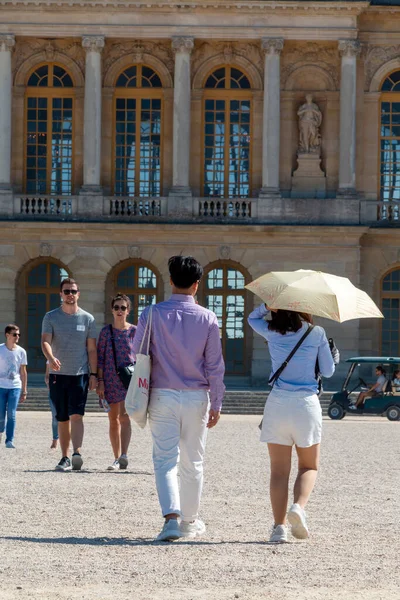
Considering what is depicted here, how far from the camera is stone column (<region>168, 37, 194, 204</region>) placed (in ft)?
136

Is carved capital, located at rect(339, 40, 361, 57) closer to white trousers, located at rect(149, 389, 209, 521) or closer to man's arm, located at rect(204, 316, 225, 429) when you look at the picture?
man's arm, located at rect(204, 316, 225, 429)

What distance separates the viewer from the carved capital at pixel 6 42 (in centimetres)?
4144

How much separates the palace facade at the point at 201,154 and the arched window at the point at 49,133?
43 millimetres

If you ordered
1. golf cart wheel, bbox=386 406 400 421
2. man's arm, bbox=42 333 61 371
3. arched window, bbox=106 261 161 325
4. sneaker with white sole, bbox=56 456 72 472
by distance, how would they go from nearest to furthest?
man's arm, bbox=42 333 61 371, sneaker with white sole, bbox=56 456 72 472, golf cart wheel, bbox=386 406 400 421, arched window, bbox=106 261 161 325

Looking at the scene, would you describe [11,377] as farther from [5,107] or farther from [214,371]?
[5,107]

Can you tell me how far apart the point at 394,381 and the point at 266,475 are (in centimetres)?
1822

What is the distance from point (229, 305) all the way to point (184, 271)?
31304 millimetres

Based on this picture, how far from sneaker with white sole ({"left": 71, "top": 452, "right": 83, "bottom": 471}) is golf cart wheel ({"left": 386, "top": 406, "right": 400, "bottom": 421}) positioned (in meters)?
17.5

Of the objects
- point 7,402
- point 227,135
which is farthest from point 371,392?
point 7,402

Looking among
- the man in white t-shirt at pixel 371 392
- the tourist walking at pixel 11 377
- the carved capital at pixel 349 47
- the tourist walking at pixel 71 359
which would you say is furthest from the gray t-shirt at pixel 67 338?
the carved capital at pixel 349 47

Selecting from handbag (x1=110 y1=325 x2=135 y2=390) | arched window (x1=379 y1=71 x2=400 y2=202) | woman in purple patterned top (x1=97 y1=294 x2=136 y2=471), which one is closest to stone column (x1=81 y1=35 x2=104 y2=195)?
arched window (x1=379 y1=71 x2=400 y2=202)

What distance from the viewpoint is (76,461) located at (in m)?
15.6

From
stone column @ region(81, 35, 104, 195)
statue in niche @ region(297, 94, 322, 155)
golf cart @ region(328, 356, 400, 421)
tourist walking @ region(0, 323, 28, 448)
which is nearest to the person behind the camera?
tourist walking @ region(0, 323, 28, 448)

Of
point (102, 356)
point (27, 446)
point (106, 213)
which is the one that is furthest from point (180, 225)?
point (102, 356)
